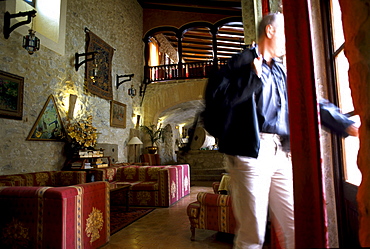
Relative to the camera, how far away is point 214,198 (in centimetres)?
305

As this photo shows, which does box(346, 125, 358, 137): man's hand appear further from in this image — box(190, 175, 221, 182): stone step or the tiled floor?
box(190, 175, 221, 182): stone step

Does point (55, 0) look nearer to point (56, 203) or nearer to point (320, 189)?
point (56, 203)

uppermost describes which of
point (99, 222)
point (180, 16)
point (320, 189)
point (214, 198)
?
point (180, 16)

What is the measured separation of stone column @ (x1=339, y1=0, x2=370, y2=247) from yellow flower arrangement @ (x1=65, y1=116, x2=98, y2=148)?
219 inches

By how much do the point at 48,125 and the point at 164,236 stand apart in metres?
3.31

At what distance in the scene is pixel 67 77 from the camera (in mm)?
5914

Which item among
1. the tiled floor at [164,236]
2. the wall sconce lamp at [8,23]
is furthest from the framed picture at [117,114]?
the tiled floor at [164,236]

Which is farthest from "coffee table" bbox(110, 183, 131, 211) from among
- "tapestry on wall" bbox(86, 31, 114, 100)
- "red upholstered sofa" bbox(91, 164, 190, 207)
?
"tapestry on wall" bbox(86, 31, 114, 100)

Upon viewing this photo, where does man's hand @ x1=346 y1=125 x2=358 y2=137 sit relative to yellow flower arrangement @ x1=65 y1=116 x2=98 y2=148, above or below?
below

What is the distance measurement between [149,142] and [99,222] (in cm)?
704

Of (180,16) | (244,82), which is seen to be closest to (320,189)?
(244,82)

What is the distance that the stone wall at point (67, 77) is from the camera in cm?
437

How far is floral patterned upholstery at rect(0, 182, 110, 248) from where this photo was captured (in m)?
2.43

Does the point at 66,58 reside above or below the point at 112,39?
below
